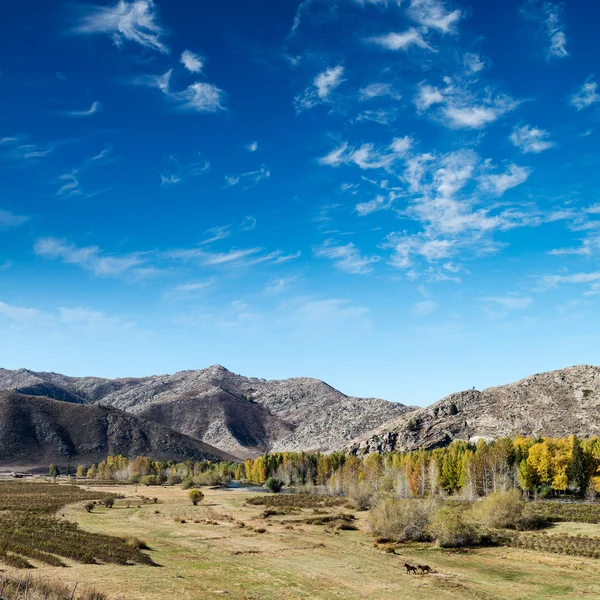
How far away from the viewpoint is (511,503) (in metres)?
77.9

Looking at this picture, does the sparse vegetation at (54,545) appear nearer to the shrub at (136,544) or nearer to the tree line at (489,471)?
the shrub at (136,544)

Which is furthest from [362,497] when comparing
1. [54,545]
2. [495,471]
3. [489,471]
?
[54,545]

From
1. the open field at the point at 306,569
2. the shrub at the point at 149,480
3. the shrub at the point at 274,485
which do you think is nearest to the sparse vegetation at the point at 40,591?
the open field at the point at 306,569

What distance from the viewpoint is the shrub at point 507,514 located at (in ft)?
255

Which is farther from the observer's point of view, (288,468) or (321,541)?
(288,468)

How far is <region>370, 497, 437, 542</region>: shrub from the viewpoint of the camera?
6762cm

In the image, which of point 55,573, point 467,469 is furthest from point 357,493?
point 55,573

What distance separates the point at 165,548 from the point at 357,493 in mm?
63673

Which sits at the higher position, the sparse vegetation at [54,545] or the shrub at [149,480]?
the sparse vegetation at [54,545]

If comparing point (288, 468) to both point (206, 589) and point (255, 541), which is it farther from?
point (206, 589)

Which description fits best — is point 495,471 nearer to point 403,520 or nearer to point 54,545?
point 403,520

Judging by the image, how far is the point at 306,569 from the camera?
154 feet

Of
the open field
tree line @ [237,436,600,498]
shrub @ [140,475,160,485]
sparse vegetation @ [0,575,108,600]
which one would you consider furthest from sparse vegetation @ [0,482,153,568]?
shrub @ [140,475,160,485]

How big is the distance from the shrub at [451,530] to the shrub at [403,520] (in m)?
2.88
